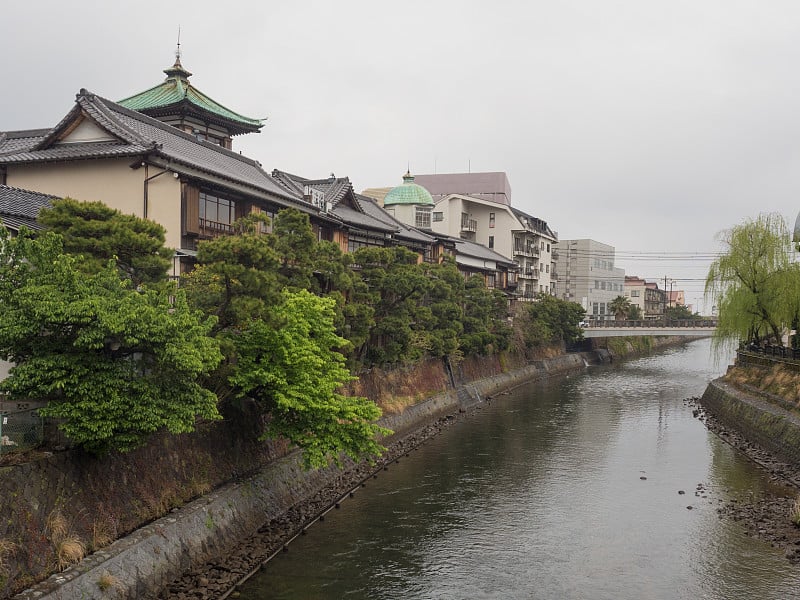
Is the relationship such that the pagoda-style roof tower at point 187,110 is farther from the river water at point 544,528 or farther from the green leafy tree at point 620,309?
the green leafy tree at point 620,309

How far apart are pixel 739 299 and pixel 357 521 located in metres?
30.7

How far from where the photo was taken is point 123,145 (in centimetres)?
2673

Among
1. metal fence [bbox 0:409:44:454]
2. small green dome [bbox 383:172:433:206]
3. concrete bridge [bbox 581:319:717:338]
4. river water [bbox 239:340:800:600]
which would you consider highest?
small green dome [bbox 383:172:433:206]

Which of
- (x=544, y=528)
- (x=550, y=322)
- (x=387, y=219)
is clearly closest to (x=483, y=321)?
(x=387, y=219)

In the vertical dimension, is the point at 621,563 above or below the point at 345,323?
below

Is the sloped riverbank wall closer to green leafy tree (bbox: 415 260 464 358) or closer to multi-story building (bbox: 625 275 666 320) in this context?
green leafy tree (bbox: 415 260 464 358)

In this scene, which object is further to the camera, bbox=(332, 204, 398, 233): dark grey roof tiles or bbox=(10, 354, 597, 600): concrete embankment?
bbox=(332, 204, 398, 233): dark grey roof tiles

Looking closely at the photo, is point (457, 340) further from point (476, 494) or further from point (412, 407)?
point (476, 494)

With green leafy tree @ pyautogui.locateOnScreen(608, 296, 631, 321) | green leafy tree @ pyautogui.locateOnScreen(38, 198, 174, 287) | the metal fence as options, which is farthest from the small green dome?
the metal fence

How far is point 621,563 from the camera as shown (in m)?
19.7

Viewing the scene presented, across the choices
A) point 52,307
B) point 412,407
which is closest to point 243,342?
point 52,307

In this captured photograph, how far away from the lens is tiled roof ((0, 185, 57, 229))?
68.3ft

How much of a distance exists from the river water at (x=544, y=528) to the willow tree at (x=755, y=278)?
340 inches

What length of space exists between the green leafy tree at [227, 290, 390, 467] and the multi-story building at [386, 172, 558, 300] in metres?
55.9
